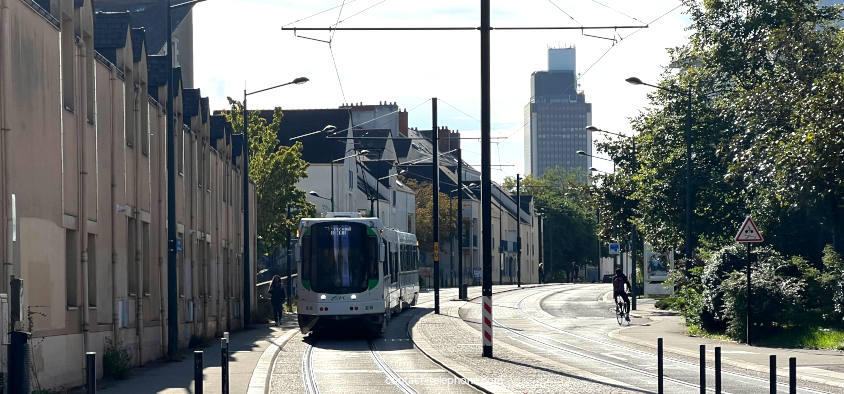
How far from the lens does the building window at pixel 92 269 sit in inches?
801

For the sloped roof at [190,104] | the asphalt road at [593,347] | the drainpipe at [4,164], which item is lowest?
the asphalt road at [593,347]

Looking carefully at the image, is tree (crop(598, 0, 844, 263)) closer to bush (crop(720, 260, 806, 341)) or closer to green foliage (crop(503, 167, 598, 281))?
Answer: bush (crop(720, 260, 806, 341))

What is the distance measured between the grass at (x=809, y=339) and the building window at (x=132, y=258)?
1392 centimetres

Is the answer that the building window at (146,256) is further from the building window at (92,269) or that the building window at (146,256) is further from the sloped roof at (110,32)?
the building window at (92,269)

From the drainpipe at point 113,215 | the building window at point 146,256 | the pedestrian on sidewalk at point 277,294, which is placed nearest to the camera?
the drainpipe at point 113,215

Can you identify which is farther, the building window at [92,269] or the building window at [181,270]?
the building window at [181,270]

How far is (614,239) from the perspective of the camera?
174ft

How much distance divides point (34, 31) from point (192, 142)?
1407cm

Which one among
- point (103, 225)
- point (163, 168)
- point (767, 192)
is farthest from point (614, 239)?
point (103, 225)

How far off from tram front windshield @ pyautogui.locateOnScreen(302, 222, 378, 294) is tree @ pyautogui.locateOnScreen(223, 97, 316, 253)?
20.2 m

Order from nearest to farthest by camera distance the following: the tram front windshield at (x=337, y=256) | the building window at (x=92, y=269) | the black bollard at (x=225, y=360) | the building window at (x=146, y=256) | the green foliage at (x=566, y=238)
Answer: the black bollard at (x=225, y=360)
the building window at (x=92, y=269)
the building window at (x=146, y=256)
the tram front windshield at (x=337, y=256)
the green foliage at (x=566, y=238)

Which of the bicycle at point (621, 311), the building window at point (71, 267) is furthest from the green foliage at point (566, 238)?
the building window at point (71, 267)

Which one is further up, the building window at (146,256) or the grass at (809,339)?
the building window at (146,256)

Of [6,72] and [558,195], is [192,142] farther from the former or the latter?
[558,195]
